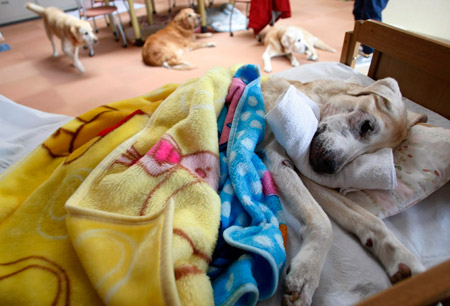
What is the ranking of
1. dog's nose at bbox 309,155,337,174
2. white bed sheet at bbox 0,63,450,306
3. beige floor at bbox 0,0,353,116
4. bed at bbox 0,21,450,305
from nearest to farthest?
bed at bbox 0,21,450,305 → white bed sheet at bbox 0,63,450,306 → dog's nose at bbox 309,155,337,174 → beige floor at bbox 0,0,353,116

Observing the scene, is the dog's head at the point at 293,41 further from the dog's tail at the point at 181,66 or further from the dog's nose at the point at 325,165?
the dog's nose at the point at 325,165

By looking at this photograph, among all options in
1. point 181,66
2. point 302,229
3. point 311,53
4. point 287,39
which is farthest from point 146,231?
point 311,53

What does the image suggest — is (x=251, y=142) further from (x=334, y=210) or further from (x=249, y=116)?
(x=334, y=210)

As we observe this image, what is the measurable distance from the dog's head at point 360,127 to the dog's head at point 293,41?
2.16 meters

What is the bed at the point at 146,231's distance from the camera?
56 cm

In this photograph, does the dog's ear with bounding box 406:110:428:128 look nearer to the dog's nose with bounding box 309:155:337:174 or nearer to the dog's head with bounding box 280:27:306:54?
the dog's nose with bounding box 309:155:337:174

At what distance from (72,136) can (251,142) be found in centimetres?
71

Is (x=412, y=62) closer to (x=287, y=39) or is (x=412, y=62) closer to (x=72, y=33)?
(x=287, y=39)

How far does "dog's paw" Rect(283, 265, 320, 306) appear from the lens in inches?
24.6

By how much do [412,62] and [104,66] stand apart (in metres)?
3.05

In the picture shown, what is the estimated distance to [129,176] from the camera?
78cm

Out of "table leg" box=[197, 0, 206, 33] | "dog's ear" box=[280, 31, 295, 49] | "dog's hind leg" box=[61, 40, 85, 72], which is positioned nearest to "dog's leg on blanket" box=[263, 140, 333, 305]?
"dog's ear" box=[280, 31, 295, 49]

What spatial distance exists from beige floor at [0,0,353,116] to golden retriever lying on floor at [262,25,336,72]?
0.09 metres

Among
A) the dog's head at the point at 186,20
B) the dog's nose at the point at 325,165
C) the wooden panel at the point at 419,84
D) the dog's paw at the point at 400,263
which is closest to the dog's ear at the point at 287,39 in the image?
the dog's head at the point at 186,20
